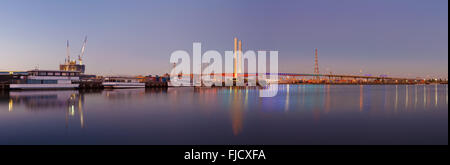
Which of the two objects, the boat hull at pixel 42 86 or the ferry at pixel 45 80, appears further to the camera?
the ferry at pixel 45 80

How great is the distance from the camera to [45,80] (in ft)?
115

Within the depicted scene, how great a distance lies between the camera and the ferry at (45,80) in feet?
110

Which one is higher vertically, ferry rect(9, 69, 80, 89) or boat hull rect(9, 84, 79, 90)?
ferry rect(9, 69, 80, 89)

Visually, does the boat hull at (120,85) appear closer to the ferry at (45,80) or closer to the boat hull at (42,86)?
the ferry at (45,80)

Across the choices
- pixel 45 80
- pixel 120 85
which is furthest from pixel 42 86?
pixel 120 85

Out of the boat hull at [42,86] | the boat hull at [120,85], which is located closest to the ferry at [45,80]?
the boat hull at [42,86]

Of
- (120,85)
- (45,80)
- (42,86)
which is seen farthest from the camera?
(120,85)

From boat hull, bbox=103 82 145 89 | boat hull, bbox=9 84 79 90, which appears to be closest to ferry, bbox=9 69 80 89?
boat hull, bbox=9 84 79 90

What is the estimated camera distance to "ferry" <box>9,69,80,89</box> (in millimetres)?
33562

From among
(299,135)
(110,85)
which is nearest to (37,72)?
(110,85)

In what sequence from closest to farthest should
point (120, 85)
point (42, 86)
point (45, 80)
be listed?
point (42, 86)
point (45, 80)
point (120, 85)

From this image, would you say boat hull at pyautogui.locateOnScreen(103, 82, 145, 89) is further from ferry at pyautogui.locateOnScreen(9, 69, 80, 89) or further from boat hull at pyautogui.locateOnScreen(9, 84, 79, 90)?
boat hull at pyautogui.locateOnScreen(9, 84, 79, 90)

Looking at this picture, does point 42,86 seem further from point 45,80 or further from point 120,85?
point 120,85
